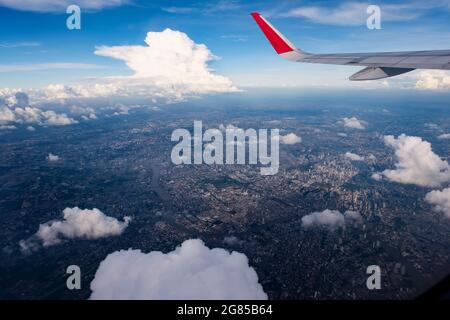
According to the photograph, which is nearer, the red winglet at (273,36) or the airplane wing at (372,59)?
the airplane wing at (372,59)

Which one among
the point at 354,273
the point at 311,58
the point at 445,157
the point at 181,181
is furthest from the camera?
the point at 445,157

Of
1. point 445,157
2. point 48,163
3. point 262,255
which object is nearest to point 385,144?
point 445,157

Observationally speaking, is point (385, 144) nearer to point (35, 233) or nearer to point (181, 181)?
point (181, 181)

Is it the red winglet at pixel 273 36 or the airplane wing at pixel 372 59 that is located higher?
the red winglet at pixel 273 36

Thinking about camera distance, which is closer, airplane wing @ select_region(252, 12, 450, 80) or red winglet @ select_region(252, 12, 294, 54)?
airplane wing @ select_region(252, 12, 450, 80)

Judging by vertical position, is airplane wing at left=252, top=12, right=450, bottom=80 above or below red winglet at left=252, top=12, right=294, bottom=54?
below

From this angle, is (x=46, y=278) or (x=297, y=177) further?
(x=297, y=177)
